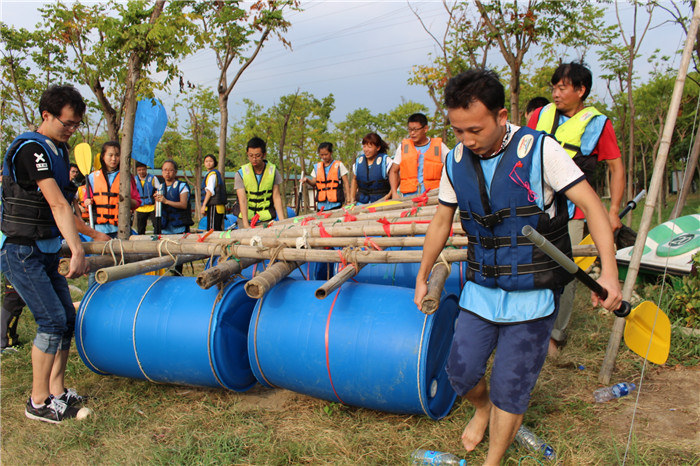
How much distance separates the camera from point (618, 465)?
2.49 metres

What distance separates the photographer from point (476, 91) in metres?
2.13

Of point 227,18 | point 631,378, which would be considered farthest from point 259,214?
point 227,18

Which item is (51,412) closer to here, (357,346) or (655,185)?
(357,346)

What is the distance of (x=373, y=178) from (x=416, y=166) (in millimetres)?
845

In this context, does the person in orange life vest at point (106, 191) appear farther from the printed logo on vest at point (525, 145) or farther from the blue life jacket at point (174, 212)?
the printed logo on vest at point (525, 145)

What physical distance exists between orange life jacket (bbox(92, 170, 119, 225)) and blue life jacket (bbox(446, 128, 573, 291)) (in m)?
5.11

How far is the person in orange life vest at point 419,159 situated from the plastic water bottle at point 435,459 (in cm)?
466

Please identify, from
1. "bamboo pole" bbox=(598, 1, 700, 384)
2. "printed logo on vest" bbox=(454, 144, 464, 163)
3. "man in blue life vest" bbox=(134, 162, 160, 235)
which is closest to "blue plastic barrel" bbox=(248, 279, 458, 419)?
"printed logo on vest" bbox=(454, 144, 464, 163)

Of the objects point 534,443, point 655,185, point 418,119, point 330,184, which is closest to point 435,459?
point 534,443

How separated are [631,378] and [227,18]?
39.7 ft

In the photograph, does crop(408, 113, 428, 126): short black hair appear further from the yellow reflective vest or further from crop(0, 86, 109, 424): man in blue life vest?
crop(0, 86, 109, 424): man in blue life vest

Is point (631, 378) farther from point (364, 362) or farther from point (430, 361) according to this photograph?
point (364, 362)

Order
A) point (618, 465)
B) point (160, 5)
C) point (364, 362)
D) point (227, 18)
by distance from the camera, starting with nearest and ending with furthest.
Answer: point (618, 465)
point (364, 362)
point (160, 5)
point (227, 18)

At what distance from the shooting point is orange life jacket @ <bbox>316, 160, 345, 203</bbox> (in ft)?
27.8
